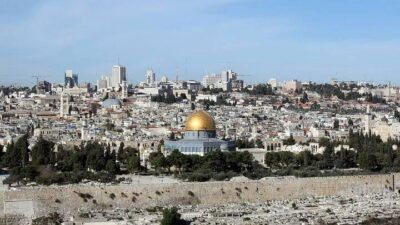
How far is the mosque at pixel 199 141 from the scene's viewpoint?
38562mm

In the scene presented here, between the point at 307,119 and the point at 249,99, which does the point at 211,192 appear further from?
the point at 249,99

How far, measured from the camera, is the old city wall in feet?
86.4

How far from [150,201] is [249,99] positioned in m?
63.5

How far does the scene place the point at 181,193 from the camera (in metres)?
28.4

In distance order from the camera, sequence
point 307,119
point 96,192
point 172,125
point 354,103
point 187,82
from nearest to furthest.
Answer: point 96,192, point 172,125, point 307,119, point 354,103, point 187,82

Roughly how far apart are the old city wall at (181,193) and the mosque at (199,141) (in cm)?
841

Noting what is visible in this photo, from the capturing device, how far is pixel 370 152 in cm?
3838

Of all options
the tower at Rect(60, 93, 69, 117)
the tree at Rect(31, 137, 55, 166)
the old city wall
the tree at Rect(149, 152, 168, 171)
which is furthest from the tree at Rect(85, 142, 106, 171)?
the tower at Rect(60, 93, 69, 117)

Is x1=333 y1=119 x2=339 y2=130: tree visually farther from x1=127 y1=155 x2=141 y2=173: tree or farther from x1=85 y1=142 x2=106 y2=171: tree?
x1=85 y1=142 x2=106 y2=171: tree

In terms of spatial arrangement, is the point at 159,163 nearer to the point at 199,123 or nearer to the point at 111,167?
the point at 111,167

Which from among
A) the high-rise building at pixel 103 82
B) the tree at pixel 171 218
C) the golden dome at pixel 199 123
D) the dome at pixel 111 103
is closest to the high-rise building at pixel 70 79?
the high-rise building at pixel 103 82

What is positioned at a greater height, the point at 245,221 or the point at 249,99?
the point at 249,99

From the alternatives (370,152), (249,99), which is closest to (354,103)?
(249,99)

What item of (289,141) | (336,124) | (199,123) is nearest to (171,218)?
(199,123)
